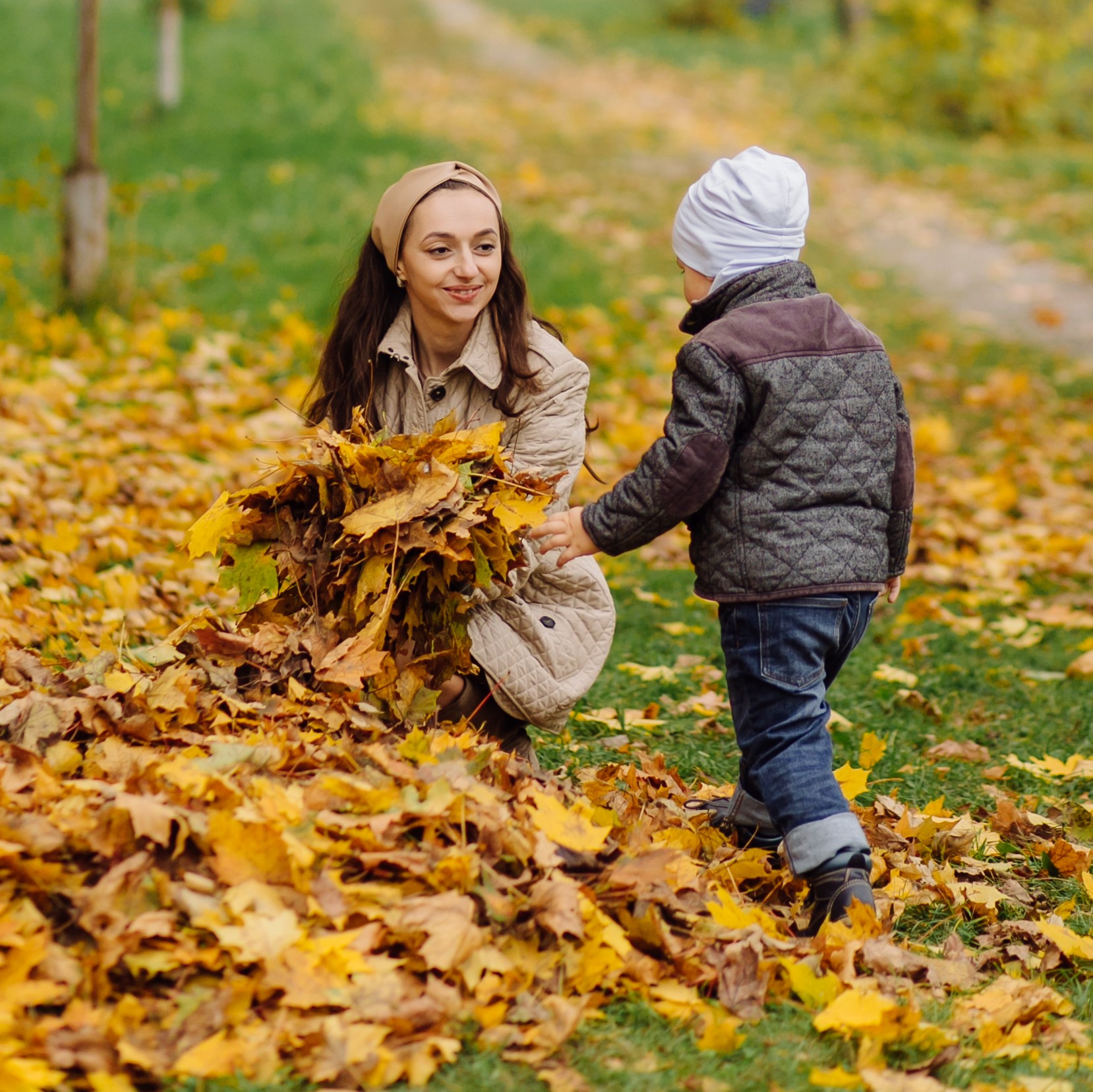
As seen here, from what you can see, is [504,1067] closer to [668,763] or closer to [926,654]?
[668,763]

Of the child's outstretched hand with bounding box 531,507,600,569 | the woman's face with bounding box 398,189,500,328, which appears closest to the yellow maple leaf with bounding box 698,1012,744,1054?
the child's outstretched hand with bounding box 531,507,600,569

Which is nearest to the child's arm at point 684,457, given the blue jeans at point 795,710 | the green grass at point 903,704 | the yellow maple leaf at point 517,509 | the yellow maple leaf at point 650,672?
the yellow maple leaf at point 517,509

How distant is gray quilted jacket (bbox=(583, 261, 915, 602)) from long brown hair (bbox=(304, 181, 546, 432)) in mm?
603

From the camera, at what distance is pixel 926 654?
433 centimetres

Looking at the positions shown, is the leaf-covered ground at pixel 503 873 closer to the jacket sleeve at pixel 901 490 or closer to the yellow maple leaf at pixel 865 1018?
the yellow maple leaf at pixel 865 1018

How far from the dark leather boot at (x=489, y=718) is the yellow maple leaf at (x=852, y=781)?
715 mm

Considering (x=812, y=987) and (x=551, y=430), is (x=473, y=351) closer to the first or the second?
(x=551, y=430)

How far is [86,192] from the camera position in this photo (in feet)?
22.1

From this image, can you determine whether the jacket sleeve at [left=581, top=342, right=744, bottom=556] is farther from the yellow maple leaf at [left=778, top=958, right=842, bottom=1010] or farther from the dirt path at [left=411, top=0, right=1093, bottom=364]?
the dirt path at [left=411, top=0, right=1093, bottom=364]

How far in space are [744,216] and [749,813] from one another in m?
1.29

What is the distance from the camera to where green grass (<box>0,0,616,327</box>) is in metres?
7.58

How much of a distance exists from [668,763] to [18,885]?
1789mm

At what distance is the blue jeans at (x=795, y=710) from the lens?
8.31 ft

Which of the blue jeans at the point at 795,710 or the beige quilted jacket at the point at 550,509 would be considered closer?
the blue jeans at the point at 795,710
